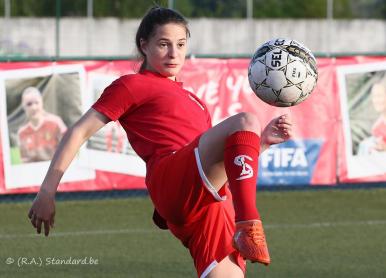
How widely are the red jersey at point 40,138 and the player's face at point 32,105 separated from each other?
11cm

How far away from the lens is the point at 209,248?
5.37 metres

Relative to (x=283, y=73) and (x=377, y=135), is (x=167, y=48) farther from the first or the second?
(x=377, y=135)

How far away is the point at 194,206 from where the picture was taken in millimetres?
5242

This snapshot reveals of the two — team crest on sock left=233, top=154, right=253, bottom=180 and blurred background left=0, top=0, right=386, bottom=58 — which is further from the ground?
team crest on sock left=233, top=154, right=253, bottom=180

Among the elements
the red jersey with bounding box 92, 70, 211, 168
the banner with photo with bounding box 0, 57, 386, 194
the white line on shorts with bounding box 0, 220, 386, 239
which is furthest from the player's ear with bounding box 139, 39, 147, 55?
the banner with photo with bounding box 0, 57, 386, 194

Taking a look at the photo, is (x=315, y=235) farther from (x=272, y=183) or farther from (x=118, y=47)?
(x=118, y=47)

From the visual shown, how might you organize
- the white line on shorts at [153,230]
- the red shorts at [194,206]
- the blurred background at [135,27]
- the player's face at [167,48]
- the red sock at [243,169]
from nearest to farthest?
the red sock at [243,169] < the red shorts at [194,206] < the player's face at [167,48] < the white line on shorts at [153,230] < the blurred background at [135,27]

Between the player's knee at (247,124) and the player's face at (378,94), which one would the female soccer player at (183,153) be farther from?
the player's face at (378,94)

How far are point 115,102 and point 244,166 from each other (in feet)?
2.69

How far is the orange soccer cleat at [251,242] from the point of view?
478 cm

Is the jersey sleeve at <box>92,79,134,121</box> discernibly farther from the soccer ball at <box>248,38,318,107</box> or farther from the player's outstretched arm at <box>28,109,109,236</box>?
the soccer ball at <box>248,38,318,107</box>

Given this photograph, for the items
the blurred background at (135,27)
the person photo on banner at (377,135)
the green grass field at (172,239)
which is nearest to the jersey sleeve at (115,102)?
the green grass field at (172,239)

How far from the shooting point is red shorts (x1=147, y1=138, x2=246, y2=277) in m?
5.16

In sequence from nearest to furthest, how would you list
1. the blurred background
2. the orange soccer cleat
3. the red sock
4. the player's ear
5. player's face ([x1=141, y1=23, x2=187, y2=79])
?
the orange soccer cleat, the red sock, player's face ([x1=141, y1=23, x2=187, y2=79]), the player's ear, the blurred background
